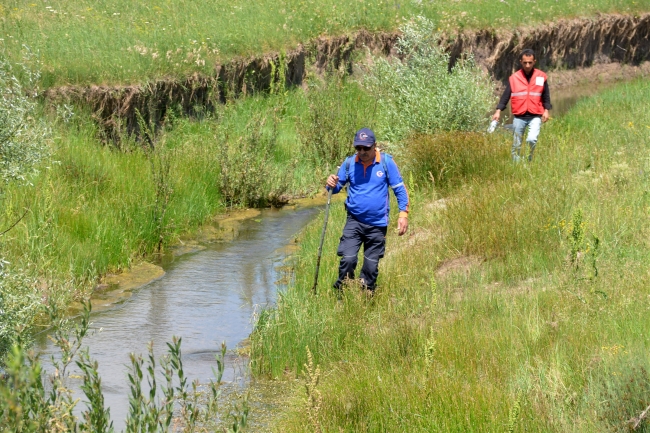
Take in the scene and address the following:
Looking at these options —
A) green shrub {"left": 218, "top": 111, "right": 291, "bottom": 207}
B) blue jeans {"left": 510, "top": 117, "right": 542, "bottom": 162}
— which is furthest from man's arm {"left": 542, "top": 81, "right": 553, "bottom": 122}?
green shrub {"left": 218, "top": 111, "right": 291, "bottom": 207}

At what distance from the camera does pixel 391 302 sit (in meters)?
8.74

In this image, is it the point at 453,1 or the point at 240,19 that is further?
the point at 453,1

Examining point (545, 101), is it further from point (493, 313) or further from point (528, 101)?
point (493, 313)

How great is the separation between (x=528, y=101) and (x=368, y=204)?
5.00 m

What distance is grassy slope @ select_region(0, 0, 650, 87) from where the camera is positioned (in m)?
16.4

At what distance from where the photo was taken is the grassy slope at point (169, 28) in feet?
53.7

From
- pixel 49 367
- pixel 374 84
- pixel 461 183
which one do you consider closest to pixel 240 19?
pixel 374 84

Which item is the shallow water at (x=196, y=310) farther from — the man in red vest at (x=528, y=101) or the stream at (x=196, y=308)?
the man in red vest at (x=528, y=101)

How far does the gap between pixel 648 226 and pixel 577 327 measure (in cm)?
283

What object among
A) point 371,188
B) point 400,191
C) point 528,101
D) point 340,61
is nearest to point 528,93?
point 528,101

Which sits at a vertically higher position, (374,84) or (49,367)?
(374,84)

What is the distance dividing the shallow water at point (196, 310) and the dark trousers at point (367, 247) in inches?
41.8

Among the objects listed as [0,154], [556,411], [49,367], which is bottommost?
[49,367]

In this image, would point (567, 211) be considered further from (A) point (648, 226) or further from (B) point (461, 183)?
(B) point (461, 183)
